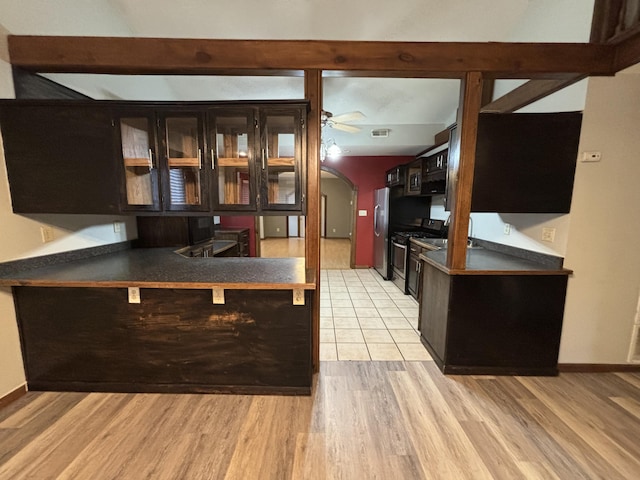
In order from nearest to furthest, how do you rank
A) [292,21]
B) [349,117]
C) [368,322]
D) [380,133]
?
[292,21]
[349,117]
[368,322]
[380,133]

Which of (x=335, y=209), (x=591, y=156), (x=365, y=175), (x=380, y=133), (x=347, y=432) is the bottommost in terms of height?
(x=347, y=432)

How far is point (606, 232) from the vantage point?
2.15 metres

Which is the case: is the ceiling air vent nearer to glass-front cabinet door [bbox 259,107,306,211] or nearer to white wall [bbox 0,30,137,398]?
glass-front cabinet door [bbox 259,107,306,211]

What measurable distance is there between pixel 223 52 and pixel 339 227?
9.66 meters

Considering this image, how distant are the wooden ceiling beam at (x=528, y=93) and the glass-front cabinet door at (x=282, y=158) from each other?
2091 millimetres

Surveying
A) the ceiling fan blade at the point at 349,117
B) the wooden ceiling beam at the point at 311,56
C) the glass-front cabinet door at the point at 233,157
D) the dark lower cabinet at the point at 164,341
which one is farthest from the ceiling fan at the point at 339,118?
the dark lower cabinet at the point at 164,341

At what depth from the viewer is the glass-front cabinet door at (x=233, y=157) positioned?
6.35 ft

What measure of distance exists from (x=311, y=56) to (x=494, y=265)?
7.23ft

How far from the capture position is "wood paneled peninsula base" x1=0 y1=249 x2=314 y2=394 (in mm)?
1934

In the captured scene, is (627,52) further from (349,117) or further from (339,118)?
(339,118)

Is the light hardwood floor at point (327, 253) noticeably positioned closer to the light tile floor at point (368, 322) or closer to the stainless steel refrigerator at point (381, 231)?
the stainless steel refrigerator at point (381, 231)

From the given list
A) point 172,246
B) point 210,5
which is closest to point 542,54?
point 210,5

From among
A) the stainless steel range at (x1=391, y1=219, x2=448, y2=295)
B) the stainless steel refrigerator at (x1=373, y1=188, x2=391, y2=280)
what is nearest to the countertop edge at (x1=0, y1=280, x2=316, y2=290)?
the stainless steel range at (x1=391, y1=219, x2=448, y2=295)

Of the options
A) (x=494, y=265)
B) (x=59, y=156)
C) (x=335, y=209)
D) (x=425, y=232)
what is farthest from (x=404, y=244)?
(x=335, y=209)
